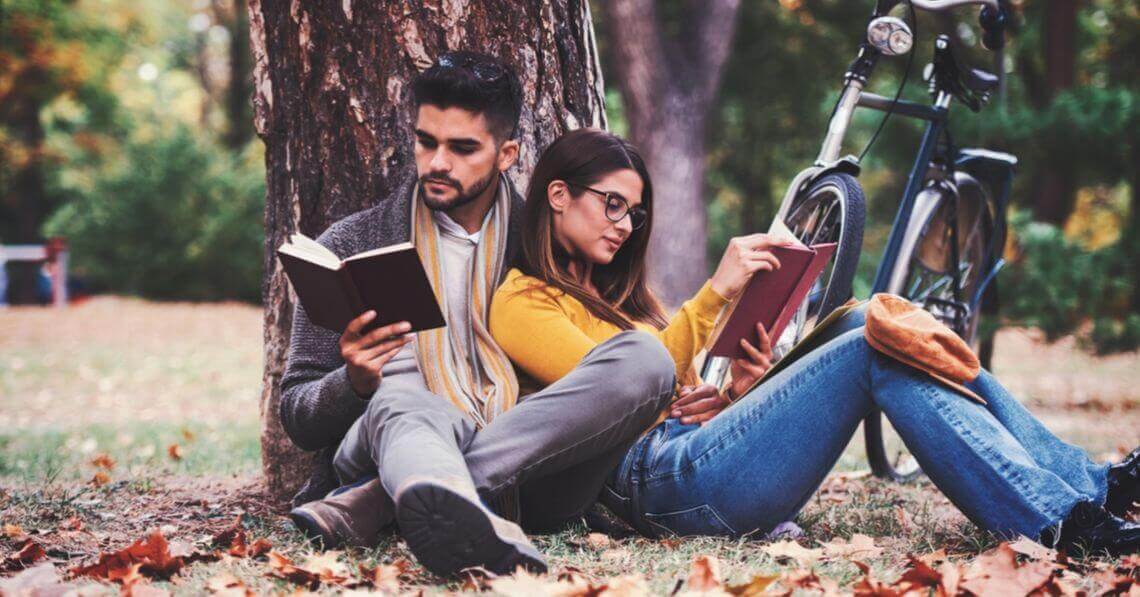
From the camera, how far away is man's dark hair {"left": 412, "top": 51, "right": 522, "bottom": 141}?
2.83 metres

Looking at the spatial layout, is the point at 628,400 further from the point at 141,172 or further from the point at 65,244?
the point at 65,244

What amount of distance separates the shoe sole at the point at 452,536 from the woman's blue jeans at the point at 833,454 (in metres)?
0.68

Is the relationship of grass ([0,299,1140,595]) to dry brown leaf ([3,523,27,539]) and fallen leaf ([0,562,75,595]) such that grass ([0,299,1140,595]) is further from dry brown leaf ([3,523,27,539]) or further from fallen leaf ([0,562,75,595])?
fallen leaf ([0,562,75,595])

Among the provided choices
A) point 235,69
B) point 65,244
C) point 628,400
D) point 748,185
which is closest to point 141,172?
point 65,244

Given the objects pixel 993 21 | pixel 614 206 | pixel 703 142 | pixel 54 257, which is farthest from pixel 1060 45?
pixel 54 257

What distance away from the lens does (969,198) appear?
4.49 m

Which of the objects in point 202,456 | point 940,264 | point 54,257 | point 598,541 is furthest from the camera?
point 54,257

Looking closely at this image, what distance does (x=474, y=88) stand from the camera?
2.85 meters

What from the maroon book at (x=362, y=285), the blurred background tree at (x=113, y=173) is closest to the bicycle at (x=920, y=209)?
the maroon book at (x=362, y=285)

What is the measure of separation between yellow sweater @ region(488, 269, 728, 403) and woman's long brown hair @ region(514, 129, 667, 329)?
0.14 ft

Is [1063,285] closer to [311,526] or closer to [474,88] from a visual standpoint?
[474,88]

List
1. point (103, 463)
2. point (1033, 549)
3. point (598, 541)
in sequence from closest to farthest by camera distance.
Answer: point (1033, 549) < point (598, 541) < point (103, 463)

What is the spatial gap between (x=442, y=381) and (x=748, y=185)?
1512 cm

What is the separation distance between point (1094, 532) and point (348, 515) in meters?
1.79
